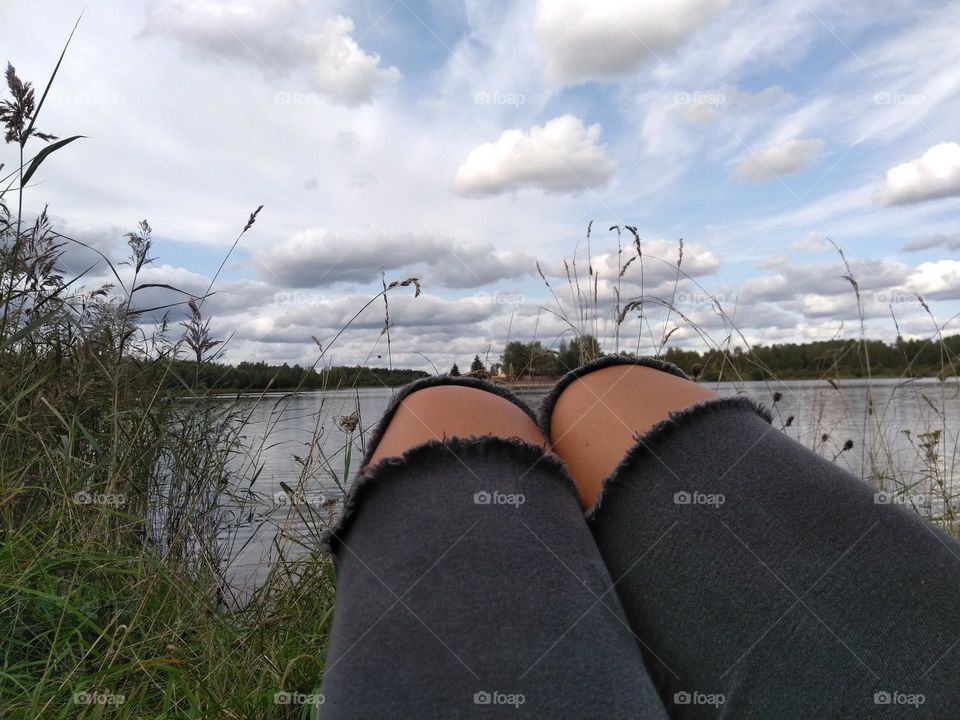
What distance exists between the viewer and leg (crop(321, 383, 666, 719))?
2.35 ft

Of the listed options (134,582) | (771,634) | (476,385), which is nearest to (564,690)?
(771,634)

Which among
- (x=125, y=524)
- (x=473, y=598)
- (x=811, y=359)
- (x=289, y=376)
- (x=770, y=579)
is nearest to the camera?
(x=473, y=598)

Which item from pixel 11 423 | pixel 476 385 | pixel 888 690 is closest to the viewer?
pixel 888 690

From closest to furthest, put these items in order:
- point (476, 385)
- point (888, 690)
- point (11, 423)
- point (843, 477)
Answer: point (888, 690), point (843, 477), point (476, 385), point (11, 423)

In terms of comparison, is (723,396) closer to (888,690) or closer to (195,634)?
(888,690)

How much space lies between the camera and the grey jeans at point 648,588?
2.40 ft

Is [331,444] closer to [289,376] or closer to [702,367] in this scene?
[289,376]

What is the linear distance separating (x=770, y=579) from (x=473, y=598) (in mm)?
417

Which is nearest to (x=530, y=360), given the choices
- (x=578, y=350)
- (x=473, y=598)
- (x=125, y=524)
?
(x=578, y=350)

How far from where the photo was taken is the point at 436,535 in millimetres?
787

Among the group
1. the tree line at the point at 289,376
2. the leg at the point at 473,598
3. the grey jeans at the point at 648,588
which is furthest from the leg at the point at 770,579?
the tree line at the point at 289,376

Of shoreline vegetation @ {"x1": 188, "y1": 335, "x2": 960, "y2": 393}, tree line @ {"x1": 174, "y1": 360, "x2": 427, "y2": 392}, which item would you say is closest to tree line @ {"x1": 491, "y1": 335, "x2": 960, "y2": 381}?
shoreline vegetation @ {"x1": 188, "y1": 335, "x2": 960, "y2": 393}

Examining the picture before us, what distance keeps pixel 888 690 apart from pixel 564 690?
44 cm

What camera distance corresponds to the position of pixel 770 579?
89cm
